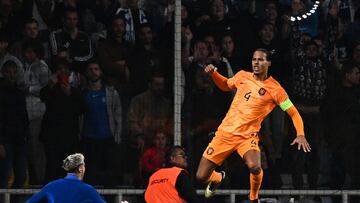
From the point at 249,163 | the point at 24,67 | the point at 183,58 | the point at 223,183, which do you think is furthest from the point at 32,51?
the point at 249,163

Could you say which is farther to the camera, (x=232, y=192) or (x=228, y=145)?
(x=232, y=192)

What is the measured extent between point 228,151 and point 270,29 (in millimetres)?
2907

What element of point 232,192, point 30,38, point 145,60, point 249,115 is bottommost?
point 232,192

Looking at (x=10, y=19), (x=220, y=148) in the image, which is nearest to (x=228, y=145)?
(x=220, y=148)

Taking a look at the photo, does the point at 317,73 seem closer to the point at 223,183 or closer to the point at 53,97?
the point at 223,183

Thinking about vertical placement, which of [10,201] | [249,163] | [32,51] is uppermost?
[32,51]

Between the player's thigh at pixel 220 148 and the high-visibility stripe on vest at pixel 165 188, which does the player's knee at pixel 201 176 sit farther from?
the high-visibility stripe on vest at pixel 165 188

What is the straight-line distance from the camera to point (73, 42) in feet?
45.9

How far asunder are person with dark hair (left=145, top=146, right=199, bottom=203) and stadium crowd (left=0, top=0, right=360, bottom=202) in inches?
97.8

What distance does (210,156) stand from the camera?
11.7 meters

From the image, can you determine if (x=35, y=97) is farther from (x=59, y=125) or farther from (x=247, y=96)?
(x=247, y=96)

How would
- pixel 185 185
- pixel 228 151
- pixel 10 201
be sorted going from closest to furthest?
pixel 185 185
pixel 228 151
pixel 10 201

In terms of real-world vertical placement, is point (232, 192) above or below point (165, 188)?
below

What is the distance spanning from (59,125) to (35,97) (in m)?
0.45
